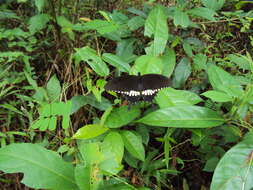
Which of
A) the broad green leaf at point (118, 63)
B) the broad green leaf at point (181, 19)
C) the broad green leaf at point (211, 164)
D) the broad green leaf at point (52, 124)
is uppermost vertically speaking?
the broad green leaf at point (181, 19)

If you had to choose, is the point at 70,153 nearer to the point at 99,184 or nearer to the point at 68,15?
the point at 99,184

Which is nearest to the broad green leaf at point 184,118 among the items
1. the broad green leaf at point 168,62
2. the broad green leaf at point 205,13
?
the broad green leaf at point 168,62

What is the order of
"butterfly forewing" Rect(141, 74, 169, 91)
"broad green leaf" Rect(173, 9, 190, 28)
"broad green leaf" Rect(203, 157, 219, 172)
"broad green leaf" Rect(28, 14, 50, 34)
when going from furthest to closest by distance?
"broad green leaf" Rect(28, 14, 50, 34)
"broad green leaf" Rect(173, 9, 190, 28)
"broad green leaf" Rect(203, 157, 219, 172)
"butterfly forewing" Rect(141, 74, 169, 91)

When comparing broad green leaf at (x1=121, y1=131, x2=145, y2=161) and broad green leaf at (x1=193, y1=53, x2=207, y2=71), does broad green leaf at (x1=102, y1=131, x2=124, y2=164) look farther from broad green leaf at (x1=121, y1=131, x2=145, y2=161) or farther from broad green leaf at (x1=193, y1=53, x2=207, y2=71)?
broad green leaf at (x1=193, y1=53, x2=207, y2=71)

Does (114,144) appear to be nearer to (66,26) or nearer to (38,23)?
(66,26)

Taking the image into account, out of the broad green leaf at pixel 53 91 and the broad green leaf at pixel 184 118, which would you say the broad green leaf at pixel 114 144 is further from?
the broad green leaf at pixel 53 91

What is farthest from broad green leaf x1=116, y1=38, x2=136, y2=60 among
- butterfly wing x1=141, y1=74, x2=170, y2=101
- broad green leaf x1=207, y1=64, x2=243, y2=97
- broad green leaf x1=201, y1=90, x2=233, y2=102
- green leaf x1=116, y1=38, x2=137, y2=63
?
broad green leaf x1=201, y1=90, x2=233, y2=102

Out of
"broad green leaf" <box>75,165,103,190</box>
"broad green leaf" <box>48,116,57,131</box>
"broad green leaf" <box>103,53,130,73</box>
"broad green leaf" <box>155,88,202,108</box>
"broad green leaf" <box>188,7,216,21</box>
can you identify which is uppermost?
"broad green leaf" <box>188,7,216,21</box>
